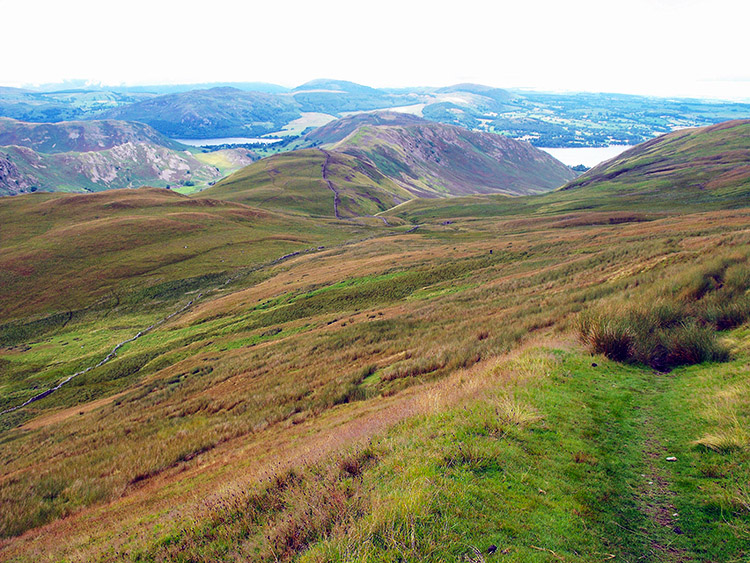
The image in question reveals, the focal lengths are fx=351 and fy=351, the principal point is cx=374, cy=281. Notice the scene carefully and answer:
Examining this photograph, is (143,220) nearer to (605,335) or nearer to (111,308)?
(111,308)

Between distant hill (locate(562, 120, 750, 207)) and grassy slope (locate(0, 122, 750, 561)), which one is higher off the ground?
distant hill (locate(562, 120, 750, 207))

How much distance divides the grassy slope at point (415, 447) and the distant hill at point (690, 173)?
8647 cm

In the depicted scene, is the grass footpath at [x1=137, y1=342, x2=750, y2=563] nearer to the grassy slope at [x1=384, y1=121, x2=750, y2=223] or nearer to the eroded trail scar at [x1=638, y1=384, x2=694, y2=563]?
the eroded trail scar at [x1=638, y1=384, x2=694, y2=563]

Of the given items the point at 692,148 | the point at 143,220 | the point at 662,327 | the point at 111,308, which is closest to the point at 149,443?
the point at 662,327

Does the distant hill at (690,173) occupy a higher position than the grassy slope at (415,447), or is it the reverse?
the distant hill at (690,173)

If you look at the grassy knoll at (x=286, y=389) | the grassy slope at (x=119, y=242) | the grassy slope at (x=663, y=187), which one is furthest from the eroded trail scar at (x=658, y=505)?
the grassy slope at (x=663, y=187)

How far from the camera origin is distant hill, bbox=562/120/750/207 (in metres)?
90.2

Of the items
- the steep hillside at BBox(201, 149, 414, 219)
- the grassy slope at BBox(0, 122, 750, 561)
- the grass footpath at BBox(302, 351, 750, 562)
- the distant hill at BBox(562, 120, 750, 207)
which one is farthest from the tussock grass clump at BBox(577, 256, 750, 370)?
the steep hillside at BBox(201, 149, 414, 219)

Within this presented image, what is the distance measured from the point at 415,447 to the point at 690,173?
152 m

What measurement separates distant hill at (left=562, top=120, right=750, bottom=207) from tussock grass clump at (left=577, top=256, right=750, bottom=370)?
82454mm

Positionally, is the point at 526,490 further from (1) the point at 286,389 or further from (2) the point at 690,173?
(2) the point at 690,173

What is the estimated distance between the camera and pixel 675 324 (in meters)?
13.4

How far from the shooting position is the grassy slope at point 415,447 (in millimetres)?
6051

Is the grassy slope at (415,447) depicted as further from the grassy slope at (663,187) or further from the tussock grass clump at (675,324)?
the grassy slope at (663,187)
